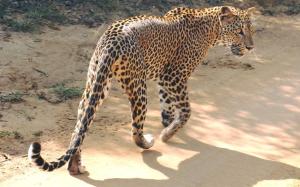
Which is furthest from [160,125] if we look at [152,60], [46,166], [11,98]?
[46,166]

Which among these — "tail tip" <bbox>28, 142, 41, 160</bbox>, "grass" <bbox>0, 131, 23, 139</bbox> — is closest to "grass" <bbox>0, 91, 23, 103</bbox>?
"grass" <bbox>0, 131, 23, 139</bbox>

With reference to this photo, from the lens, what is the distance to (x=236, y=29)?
8.00m

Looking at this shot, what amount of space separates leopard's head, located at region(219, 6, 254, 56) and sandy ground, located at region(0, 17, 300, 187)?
44.4 inches

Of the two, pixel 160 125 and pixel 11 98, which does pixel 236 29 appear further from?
pixel 11 98

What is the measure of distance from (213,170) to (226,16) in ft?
7.92

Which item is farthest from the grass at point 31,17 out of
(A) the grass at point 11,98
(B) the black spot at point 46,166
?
(B) the black spot at point 46,166

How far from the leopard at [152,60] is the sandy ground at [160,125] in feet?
1.18

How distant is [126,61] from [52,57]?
3970 millimetres

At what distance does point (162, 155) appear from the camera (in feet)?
23.3

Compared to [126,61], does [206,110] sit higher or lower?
lower

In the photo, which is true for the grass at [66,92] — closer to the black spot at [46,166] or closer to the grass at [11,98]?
the grass at [11,98]

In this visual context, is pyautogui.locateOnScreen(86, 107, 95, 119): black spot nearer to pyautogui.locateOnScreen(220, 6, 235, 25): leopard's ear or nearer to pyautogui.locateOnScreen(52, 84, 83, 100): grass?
pyautogui.locateOnScreen(52, 84, 83, 100): grass

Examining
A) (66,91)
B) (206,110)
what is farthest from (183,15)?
(66,91)

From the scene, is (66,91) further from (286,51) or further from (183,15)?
(286,51)
